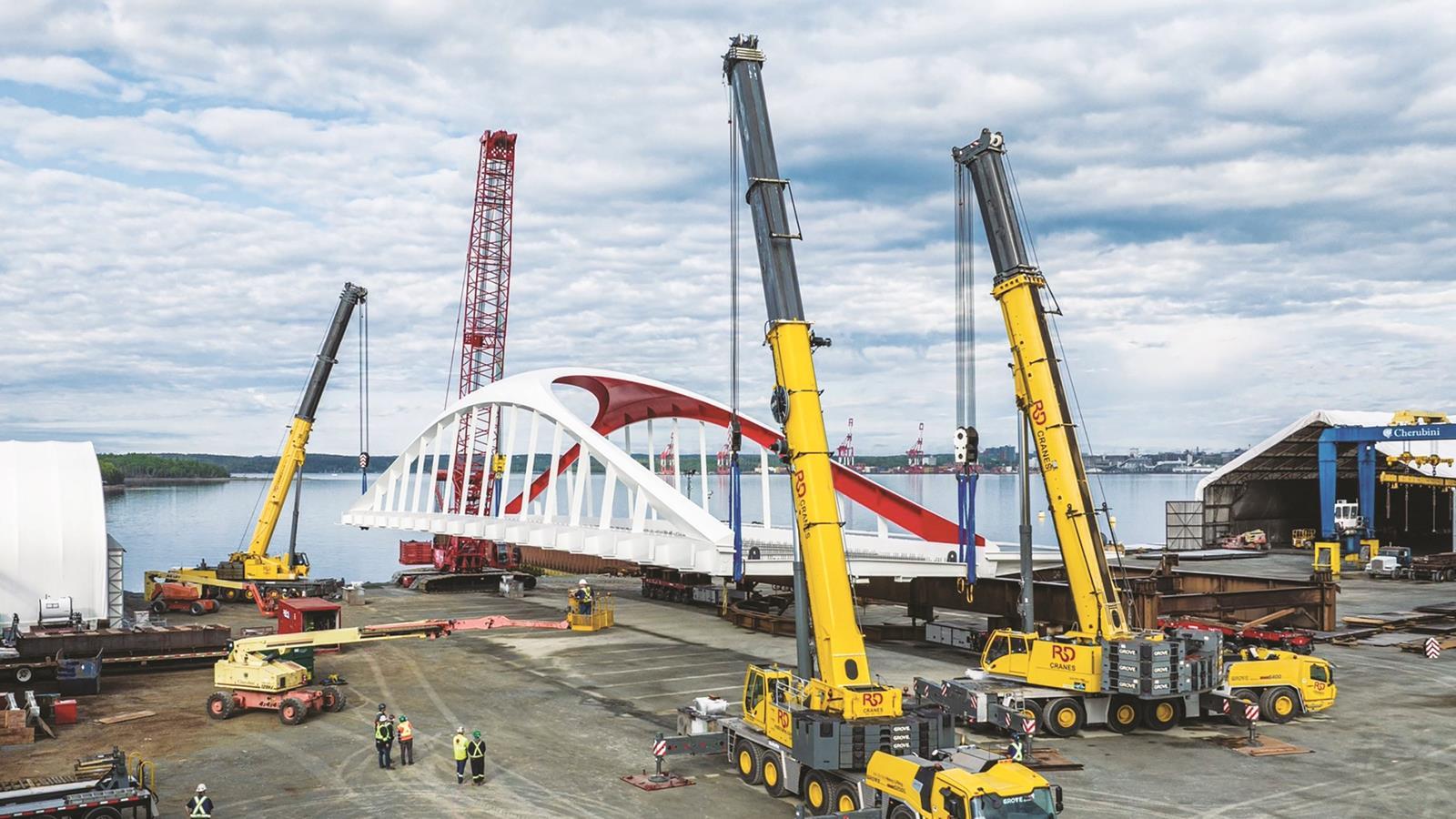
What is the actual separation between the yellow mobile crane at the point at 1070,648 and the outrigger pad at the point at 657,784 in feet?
21.4

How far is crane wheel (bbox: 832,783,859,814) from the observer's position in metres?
16.9

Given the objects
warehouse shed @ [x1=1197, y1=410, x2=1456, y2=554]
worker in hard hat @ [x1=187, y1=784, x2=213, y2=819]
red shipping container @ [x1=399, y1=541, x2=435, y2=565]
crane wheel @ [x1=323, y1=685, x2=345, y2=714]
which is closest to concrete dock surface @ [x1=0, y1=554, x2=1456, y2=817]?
crane wheel @ [x1=323, y1=685, x2=345, y2=714]

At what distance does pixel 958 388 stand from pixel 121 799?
19.1 m

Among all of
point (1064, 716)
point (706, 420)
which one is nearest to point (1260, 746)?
point (1064, 716)

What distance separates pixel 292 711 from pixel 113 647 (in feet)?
33.4

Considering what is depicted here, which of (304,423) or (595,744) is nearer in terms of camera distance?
(595,744)

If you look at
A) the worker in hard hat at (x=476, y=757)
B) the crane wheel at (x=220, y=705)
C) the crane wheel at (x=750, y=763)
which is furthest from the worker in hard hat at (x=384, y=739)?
the crane wheel at (x=750, y=763)

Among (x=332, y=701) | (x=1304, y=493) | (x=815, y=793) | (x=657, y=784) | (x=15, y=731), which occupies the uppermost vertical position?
(x=1304, y=493)

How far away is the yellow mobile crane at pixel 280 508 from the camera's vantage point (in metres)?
52.2

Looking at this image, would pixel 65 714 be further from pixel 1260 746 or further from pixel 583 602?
pixel 1260 746

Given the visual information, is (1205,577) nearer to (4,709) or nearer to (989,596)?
(989,596)

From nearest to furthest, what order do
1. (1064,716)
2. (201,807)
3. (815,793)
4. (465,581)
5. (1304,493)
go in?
(201,807) < (815,793) < (1064,716) < (465,581) < (1304,493)

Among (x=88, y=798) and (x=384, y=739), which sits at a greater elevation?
(x=384, y=739)

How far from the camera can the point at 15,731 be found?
2359 cm
